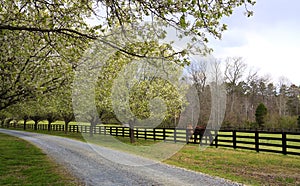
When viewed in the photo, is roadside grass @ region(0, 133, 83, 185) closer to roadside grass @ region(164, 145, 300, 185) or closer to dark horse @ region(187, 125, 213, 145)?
roadside grass @ region(164, 145, 300, 185)

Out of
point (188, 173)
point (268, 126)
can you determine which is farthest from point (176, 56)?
point (268, 126)

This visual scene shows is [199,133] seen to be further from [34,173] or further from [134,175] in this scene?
[34,173]

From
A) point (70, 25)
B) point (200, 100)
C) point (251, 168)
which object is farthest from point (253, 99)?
point (70, 25)

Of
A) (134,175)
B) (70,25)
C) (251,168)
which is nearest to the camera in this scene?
(70,25)

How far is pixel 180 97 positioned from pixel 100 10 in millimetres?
12804

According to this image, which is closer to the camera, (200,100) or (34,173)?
(34,173)

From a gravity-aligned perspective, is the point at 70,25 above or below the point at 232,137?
above

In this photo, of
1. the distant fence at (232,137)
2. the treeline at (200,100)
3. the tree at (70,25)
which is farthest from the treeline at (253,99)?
the tree at (70,25)

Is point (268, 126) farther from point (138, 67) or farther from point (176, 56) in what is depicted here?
point (176, 56)

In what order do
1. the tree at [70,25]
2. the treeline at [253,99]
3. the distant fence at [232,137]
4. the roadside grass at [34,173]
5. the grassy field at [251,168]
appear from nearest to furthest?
the tree at [70,25]
the roadside grass at [34,173]
the grassy field at [251,168]
the distant fence at [232,137]
the treeline at [253,99]

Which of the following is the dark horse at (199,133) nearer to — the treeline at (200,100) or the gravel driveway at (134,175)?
the treeline at (200,100)

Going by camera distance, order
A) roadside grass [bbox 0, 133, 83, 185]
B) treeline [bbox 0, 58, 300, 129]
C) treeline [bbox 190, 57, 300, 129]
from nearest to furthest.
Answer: roadside grass [bbox 0, 133, 83, 185] < treeline [bbox 0, 58, 300, 129] < treeline [bbox 190, 57, 300, 129]

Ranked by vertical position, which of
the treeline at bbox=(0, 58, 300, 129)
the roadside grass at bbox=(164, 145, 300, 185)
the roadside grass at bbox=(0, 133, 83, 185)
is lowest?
the roadside grass at bbox=(164, 145, 300, 185)

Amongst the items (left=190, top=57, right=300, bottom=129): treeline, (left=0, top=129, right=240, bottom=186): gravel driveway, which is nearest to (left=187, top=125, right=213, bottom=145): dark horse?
(left=190, top=57, right=300, bottom=129): treeline
